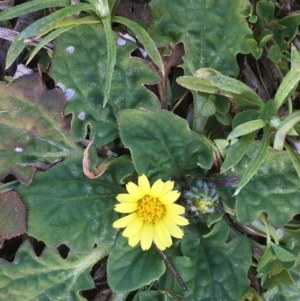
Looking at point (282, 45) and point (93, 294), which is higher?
point (282, 45)

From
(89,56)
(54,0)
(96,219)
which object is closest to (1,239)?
(96,219)

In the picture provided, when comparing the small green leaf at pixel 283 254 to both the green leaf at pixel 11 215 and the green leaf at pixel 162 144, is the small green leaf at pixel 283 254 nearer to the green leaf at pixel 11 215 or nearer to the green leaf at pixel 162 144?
the green leaf at pixel 162 144

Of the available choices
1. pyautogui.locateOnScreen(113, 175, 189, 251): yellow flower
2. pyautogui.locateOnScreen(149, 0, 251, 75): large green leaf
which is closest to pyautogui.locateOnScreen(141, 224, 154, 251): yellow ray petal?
pyautogui.locateOnScreen(113, 175, 189, 251): yellow flower

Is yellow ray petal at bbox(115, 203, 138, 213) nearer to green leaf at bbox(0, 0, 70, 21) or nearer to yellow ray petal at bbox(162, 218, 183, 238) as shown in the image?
yellow ray petal at bbox(162, 218, 183, 238)

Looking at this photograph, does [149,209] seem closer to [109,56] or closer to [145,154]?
[145,154]

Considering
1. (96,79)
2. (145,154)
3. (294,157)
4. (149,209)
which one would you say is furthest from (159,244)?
(96,79)

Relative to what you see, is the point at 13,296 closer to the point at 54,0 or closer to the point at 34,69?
the point at 34,69
